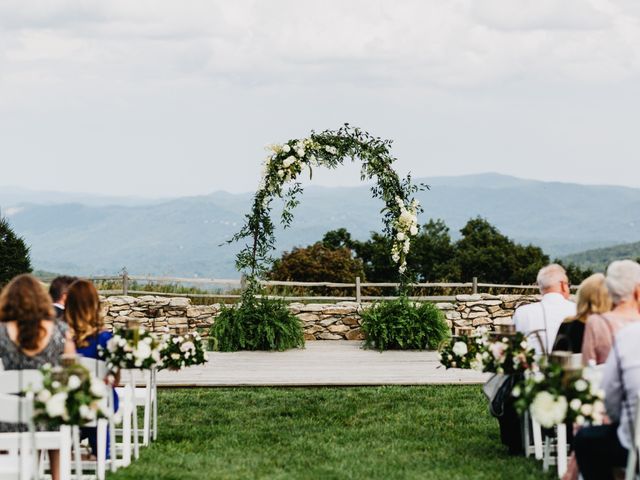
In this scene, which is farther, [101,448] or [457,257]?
[457,257]

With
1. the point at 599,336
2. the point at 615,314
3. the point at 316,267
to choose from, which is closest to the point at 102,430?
the point at 599,336

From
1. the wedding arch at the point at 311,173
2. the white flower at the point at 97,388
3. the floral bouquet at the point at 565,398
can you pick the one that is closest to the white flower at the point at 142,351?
the white flower at the point at 97,388

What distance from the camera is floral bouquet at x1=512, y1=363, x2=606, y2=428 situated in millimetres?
5598

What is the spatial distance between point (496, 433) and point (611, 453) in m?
3.81

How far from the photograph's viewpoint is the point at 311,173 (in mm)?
15273

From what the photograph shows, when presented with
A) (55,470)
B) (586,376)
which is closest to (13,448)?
(55,470)

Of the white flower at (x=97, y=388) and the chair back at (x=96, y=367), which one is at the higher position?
the chair back at (x=96, y=367)

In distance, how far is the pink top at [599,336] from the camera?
630cm

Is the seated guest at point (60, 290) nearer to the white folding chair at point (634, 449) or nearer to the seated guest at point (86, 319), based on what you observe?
the seated guest at point (86, 319)

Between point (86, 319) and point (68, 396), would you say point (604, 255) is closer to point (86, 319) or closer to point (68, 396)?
point (86, 319)

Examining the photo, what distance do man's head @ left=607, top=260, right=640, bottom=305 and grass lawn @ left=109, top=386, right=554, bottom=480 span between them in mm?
1887

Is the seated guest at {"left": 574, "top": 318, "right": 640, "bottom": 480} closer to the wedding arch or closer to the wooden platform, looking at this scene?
the wooden platform

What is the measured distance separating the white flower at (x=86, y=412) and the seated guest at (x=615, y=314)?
2.70m

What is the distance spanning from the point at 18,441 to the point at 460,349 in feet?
10.2
